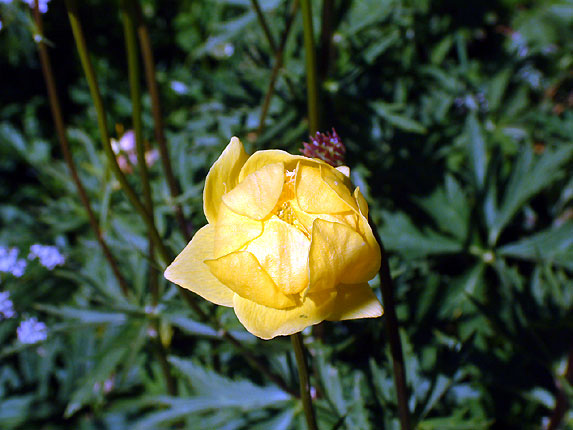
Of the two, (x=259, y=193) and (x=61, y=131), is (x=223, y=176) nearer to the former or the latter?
(x=259, y=193)

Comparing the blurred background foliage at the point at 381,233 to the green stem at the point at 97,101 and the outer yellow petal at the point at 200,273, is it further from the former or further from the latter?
the outer yellow petal at the point at 200,273

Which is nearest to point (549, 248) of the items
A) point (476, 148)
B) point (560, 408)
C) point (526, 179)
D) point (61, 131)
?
point (526, 179)

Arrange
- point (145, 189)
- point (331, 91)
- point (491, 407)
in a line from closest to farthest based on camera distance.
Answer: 1. point (145, 189)
2. point (491, 407)
3. point (331, 91)

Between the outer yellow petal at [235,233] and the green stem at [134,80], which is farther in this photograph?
the green stem at [134,80]

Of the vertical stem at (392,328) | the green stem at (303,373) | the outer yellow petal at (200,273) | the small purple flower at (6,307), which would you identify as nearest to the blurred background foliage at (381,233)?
the small purple flower at (6,307)

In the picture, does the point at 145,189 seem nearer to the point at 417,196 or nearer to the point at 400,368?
the point at 400,368

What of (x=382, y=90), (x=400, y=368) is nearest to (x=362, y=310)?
(x=400, y=368)
